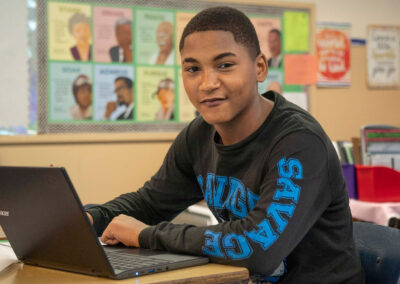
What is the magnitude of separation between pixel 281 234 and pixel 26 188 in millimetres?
460

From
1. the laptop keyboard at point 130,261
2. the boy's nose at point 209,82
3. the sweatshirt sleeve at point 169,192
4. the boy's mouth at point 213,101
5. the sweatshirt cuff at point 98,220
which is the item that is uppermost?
the boy's nose at point 209,82

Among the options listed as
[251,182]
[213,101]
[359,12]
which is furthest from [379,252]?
[359,12]

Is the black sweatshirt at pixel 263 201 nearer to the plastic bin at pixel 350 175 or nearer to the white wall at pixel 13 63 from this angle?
the plastic bin at pixel 350 175

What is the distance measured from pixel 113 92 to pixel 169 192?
1325 millimetres

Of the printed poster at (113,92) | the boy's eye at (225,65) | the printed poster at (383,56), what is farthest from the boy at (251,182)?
the printed poster at (383,56)

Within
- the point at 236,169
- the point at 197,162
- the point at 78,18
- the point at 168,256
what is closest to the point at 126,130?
the point at 78,18

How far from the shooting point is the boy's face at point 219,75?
1.24 metres

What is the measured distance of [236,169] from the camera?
1273mm

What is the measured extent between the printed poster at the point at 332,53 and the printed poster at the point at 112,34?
107cm

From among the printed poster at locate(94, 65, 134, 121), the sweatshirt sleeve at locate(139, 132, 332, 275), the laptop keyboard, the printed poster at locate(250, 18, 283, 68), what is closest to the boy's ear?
the sweatshirt sleeve at locate(139, 132, 332, 275)

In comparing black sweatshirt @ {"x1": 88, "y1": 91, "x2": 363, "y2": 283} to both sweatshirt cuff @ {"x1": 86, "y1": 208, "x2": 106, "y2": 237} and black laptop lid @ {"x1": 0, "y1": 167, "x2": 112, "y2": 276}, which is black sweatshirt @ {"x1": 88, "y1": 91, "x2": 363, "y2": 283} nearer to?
sweatshirt cuff @ {"x1": 86, "y1": 208, "x2": 106, "y2": 237}

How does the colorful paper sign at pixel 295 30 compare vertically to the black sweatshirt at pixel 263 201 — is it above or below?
above

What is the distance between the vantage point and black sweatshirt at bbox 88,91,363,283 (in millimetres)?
1046

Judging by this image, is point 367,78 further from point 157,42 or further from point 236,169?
point 236,169
